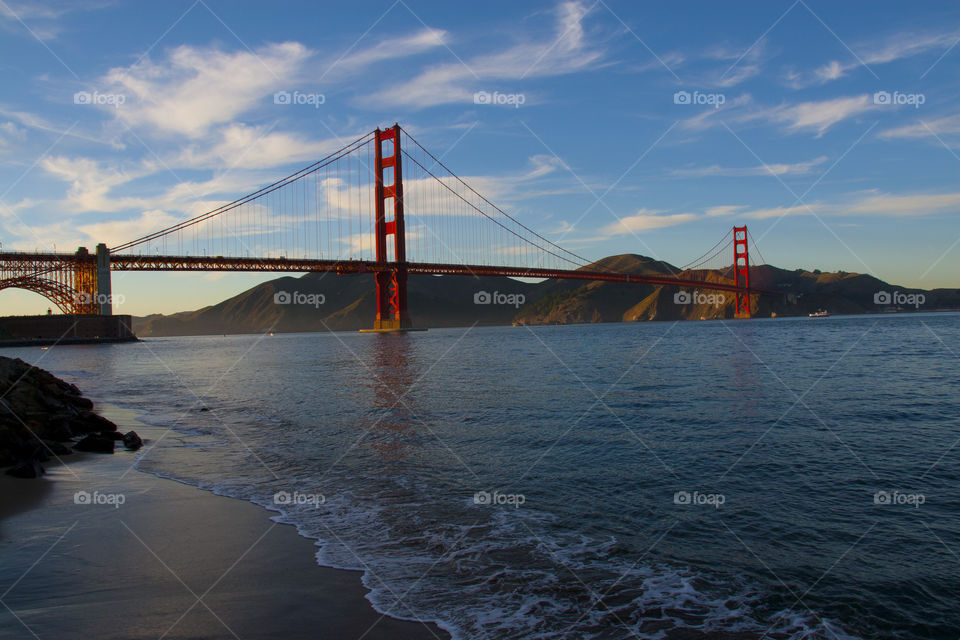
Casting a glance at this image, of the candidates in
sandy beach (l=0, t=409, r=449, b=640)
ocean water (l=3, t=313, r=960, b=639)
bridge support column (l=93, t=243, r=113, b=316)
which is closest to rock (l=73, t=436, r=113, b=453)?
ocean water (l=3, t=313, r=960, b=639)

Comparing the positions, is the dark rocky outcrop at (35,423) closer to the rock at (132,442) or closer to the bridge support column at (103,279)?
the rock at (132,442)

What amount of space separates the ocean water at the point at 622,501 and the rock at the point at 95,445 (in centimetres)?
98

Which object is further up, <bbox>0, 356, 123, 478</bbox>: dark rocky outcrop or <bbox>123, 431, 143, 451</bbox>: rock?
<bbox>0, 356, 123, 478</bbox>: dark rocky outcrop

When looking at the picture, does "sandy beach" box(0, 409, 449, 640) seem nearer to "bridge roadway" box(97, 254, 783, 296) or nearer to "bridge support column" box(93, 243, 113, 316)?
"bridge roadway" box(97, 254, 783, 296)

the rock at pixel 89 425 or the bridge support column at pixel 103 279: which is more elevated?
the bridge support column at pixel 103 279

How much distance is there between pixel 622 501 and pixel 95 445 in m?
9.37

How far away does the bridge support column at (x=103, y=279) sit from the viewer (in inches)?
2621

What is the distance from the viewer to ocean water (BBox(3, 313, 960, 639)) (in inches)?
178

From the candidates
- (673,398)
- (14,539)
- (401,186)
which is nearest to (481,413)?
(673,398)

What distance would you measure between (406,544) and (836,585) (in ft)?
12.3

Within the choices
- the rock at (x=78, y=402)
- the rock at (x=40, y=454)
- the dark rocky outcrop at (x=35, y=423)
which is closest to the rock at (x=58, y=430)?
the dark rocky outcrop at (x=35, y=423)

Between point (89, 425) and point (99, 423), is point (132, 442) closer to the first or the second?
point (99, 423)

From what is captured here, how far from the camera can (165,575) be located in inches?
195

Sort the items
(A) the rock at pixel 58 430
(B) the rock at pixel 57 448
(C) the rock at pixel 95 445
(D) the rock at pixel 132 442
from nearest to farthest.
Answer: (B) the rock at pixel 57 448 < (C) the rock at pixel 95 445 < (A) the rock at pixel 58 430 < (D) the rock at pixel 132 442
